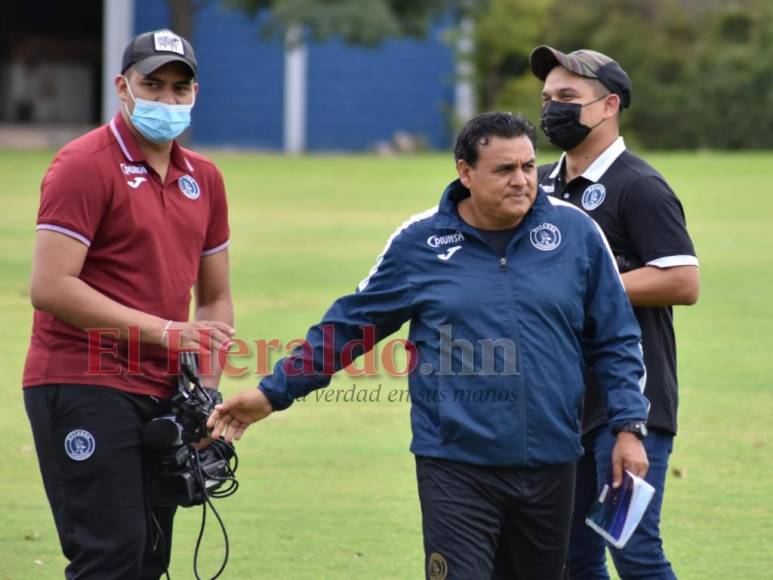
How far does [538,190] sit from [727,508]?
12.8ft

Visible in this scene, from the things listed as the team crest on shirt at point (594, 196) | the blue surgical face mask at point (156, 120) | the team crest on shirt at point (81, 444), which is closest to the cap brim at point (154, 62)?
the blue surgical face mask at point (156, 120)

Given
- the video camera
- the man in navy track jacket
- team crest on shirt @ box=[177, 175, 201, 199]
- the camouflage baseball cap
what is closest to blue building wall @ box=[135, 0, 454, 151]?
the camouflage baseball cap

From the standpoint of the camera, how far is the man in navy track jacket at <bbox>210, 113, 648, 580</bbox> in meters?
4.93

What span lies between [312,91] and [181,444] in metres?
40.0

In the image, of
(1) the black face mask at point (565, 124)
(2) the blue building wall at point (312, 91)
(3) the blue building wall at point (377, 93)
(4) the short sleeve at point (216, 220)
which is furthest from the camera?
(3) the blue building wall at point (377, 93)

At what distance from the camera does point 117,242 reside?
523 centimetres

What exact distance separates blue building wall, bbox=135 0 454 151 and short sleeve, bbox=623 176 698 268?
38974 mm

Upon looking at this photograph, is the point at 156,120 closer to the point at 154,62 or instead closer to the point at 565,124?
the point at 154,62

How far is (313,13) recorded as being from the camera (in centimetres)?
3931

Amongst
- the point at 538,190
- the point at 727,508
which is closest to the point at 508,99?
the point at 727,508

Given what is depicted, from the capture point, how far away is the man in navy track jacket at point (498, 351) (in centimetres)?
493

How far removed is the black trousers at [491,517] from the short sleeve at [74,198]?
142 centimetres

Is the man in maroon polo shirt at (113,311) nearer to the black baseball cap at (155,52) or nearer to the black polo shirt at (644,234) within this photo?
the black baseball cap at (155,52)

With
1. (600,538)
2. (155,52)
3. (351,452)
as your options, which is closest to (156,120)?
(155,52)
